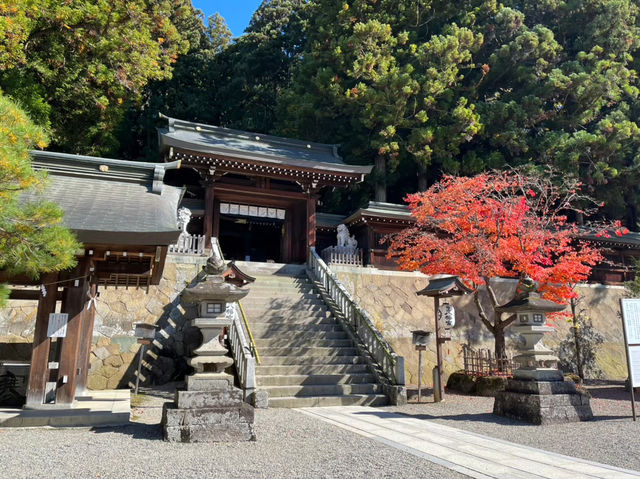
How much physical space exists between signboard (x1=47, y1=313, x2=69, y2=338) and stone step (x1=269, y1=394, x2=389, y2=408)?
13.7ft

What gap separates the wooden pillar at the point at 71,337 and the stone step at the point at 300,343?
13.9 feet

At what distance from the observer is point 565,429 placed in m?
6.93

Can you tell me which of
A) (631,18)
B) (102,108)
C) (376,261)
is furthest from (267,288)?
(631,18)

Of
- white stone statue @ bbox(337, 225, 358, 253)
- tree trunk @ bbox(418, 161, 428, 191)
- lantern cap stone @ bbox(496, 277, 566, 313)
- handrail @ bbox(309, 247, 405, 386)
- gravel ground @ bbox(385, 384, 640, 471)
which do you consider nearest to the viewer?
gravel ground @ bbox(385, 384, 640, 471)

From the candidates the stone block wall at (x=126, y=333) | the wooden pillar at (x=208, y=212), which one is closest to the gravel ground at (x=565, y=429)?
the stone block wall at (x=126, y=333)

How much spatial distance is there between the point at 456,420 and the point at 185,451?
4909mm

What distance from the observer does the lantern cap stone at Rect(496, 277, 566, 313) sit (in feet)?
Result: 26.6

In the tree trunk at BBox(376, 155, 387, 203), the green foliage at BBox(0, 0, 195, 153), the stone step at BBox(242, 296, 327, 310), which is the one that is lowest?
the stone step at BBox(242, 296, 327, 310)

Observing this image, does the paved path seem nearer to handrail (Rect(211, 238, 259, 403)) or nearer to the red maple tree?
handrail (Rect(211, 238, 259, 403))

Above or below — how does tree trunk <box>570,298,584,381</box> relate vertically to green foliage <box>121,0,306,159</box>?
below

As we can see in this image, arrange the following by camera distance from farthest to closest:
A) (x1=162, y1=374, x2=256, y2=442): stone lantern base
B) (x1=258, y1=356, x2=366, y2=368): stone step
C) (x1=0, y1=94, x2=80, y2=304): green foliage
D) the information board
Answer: (x1=258, y1=356, x2=366, y2=368): stone step, the information board, (x1=162, y1=374, x2=256, y2=442): stone lantern base, (x1=0, y1=94, x2=80, y2=304): green foliage

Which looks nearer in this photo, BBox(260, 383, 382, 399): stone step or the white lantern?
BBox(260, 383, 382, 399): stone step

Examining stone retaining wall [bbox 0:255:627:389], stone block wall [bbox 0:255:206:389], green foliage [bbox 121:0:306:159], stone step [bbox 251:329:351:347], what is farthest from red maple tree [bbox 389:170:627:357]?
green foliage [bbox 121:0:306:159]

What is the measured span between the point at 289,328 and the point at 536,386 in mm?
6223
